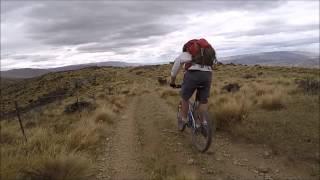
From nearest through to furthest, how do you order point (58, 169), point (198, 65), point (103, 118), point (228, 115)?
1. point (58, 169)
2. point (198, 65)
3. point (228, 115)
4. point (103, 118)

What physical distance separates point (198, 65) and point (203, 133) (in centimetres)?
140

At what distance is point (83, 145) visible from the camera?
9500 mm

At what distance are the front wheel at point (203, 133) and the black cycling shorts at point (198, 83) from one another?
379 millimetres

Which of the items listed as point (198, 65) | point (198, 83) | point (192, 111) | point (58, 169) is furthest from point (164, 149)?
point (58, 169)

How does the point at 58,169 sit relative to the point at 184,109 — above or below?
below

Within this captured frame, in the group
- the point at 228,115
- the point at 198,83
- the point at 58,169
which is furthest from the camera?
the point at 228,115

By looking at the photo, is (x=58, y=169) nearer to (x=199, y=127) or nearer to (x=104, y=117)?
(x=199, y=127)

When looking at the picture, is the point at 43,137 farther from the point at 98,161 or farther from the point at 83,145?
the point at 98,161

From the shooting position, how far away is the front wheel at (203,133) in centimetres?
805

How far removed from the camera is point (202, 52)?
7695 mm

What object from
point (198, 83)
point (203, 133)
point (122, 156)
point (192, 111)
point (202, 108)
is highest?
point (198, 83)

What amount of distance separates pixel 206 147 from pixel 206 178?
117cm

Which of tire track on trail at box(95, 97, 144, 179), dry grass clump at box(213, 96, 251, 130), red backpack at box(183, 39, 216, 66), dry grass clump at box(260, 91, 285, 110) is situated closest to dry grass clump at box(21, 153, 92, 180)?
tire track on trail at box(95, 97, 144, 179)

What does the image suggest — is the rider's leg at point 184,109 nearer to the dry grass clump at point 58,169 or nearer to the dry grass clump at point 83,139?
the dry grass clump at point 83,139
